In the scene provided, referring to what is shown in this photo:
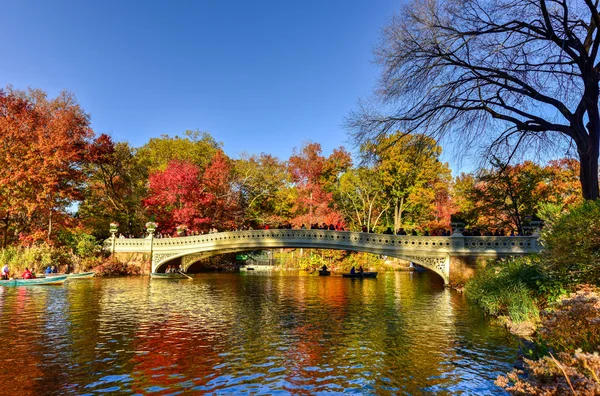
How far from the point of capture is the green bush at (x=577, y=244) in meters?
8.24

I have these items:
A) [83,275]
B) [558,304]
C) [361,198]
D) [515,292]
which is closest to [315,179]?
[361,198]

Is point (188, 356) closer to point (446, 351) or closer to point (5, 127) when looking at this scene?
point (446, 351)

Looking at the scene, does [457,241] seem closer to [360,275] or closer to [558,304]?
[360,275]

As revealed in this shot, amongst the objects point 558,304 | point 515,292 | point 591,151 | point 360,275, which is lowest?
point 360,275

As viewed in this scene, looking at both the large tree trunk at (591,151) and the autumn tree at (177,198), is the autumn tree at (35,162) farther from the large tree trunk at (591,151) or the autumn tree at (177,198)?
the large tree trunk at (591,151)

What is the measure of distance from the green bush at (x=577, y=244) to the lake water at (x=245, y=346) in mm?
2283

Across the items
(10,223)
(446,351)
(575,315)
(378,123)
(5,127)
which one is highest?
(5,127)

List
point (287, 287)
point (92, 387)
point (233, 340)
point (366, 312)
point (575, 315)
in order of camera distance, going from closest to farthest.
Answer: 1. point (575, 315)
2. point (92, 387)
3. point (233, 340)
4. point (366, 312)
5. point (287, 287)

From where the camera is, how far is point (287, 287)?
24594 millimetres

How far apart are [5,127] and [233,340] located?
24.8 meters

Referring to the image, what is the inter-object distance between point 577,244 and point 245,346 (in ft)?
25.3

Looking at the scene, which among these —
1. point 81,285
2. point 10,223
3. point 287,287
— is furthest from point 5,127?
point 287,287

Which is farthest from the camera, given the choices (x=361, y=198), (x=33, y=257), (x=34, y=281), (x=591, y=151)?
(x=361, y=198)

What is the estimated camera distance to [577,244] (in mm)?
8727
